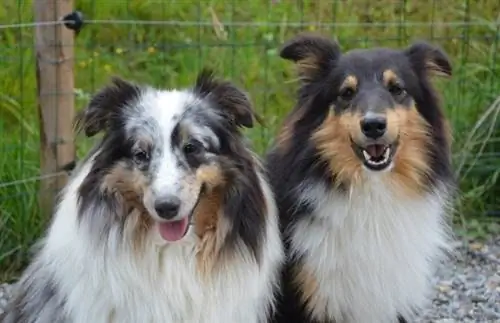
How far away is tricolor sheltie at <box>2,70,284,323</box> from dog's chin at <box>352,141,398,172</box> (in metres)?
0.47

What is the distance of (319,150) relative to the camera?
405cm

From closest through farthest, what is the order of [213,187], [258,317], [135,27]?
[213,187]
[258,317]
[135,27]

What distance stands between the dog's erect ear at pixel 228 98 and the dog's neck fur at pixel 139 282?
0.29 meters

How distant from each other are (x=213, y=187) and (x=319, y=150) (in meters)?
0.67

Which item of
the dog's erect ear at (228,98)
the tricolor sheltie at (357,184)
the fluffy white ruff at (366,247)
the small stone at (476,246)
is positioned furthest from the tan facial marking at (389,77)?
the small stone at (476,246)

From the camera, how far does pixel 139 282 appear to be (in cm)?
364

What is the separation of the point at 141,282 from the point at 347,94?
1.25 metres

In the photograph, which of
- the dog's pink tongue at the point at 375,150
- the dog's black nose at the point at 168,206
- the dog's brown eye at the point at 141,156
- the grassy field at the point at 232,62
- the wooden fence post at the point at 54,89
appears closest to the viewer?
the dog's black nose at the point at 168,206

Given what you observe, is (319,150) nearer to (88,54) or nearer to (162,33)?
(88,54)

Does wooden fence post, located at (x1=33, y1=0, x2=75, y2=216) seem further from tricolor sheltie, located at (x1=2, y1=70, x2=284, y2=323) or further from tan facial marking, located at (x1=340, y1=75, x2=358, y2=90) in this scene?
tan facial marking, located at (x1=340, y1=75, x2=358, y2=90)

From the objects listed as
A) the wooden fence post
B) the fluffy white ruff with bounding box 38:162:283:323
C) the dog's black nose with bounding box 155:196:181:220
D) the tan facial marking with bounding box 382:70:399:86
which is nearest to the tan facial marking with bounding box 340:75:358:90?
the tan facial marking with bounding box 382:70:399:86

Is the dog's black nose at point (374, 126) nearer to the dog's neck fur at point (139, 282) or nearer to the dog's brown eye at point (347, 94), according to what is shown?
the dog's brown eye at point (347, 94)

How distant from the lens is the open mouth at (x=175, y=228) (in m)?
3.53

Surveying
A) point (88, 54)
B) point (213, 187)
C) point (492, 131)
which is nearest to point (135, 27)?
point (88, 54)
